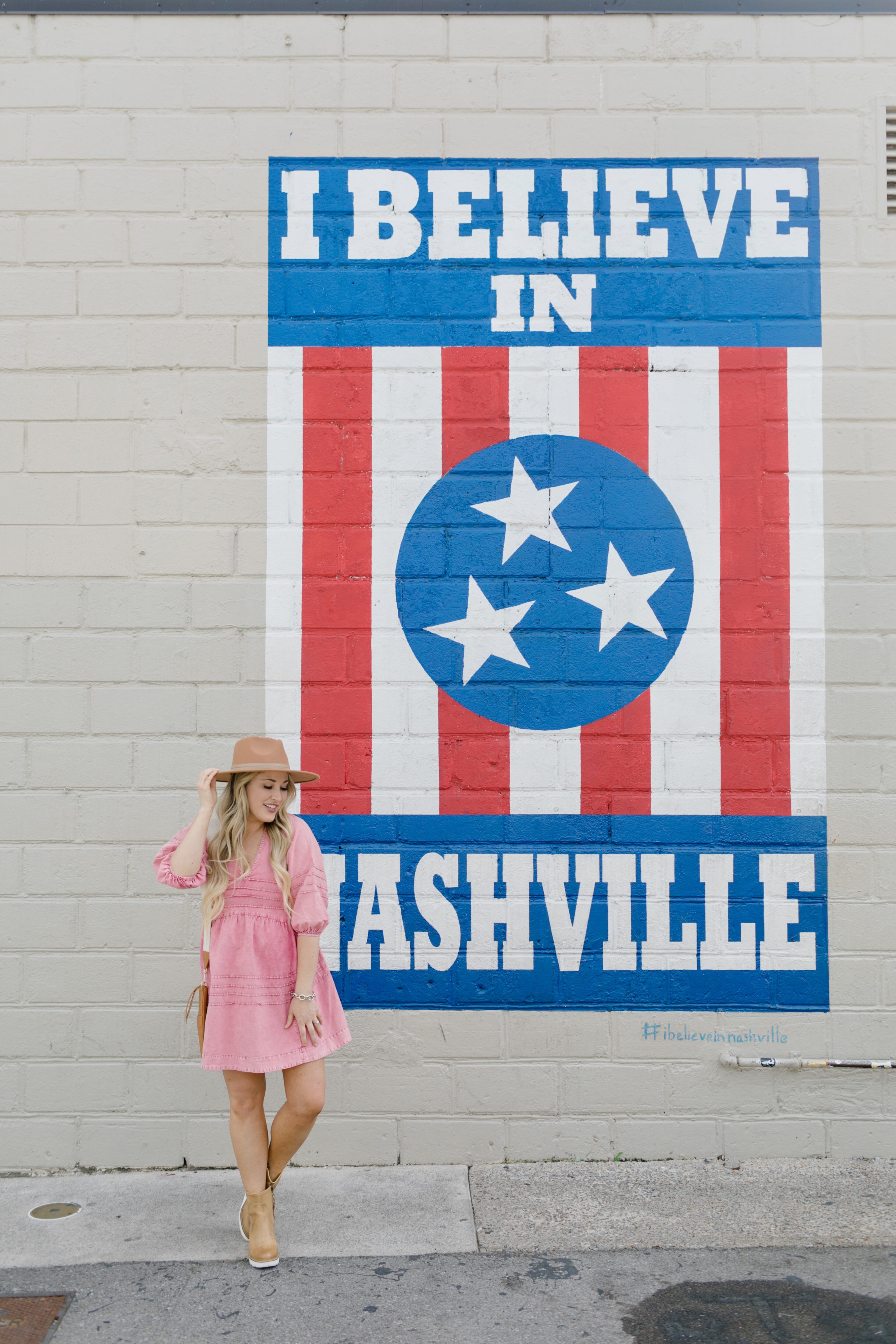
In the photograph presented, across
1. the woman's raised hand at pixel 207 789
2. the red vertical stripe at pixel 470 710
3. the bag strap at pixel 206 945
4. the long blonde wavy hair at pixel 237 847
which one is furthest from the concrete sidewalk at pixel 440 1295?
the red vertical stripe at pixel 470 710

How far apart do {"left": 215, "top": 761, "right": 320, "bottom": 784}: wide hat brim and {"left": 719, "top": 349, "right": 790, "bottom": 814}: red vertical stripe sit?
5.89 ft

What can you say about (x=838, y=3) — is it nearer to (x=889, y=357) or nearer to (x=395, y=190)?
(x=889, y=357)

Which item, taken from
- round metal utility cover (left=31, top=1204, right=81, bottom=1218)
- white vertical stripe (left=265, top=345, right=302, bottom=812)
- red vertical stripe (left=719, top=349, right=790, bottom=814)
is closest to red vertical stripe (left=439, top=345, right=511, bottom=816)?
white vertical stripe (left=265, top=345, right=302, bottom=812)

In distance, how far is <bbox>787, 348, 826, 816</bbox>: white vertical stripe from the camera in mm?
4156

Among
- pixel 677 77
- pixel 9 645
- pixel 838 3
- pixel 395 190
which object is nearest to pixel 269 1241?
pixel 9 645

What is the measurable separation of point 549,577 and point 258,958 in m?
1.89

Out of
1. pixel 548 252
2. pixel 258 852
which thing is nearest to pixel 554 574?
pixel 548 252

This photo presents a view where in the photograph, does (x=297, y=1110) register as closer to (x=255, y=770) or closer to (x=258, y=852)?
(x=258, y=852)

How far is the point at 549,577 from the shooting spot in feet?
13.7

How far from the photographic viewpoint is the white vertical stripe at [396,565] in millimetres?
4141

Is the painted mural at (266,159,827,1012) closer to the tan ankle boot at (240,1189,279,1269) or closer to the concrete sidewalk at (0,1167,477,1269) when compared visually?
the concrete sidewalk at (0,1167,477,1269)

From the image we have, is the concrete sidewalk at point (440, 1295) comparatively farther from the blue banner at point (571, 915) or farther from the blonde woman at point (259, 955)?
the blue banner at point (571, 915)

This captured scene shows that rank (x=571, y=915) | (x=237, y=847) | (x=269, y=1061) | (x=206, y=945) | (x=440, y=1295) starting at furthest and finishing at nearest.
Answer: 1. (x=571, y=915)
2. (x=206, y=945)
3. (x=237, y=847)
4. (x=269, y=1061)
5. (x=440, y=1295)

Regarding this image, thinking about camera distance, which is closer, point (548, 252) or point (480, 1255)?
point (480, 1255)
